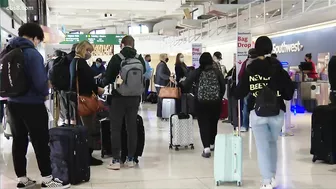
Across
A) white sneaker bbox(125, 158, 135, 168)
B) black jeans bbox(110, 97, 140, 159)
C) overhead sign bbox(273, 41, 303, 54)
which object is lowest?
white sneaker bbox(125, 158, 135, 168)

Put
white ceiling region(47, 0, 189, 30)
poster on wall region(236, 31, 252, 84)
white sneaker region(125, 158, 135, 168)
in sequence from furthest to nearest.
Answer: white ceiling region(47, 0, 189, 30)
poster on wall region(236, 31, 252, 84)
white sneaker region(125, 158, 135, 168)

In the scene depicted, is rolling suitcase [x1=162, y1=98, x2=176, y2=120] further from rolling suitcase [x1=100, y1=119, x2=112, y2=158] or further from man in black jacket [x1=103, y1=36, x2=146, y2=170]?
man in black jacket [x1=103, y1=36, x2=146, y2=170]

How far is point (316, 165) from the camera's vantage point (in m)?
5.37

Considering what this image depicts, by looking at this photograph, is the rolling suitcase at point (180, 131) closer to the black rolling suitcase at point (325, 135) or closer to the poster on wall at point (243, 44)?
the poster on wall at point (243, 44)

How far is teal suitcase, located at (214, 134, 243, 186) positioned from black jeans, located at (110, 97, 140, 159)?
1.16m

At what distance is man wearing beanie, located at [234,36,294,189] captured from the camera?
399 centimetres

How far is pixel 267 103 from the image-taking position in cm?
395

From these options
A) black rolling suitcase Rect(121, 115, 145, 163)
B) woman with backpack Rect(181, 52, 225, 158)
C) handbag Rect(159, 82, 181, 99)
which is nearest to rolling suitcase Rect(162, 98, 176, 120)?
handbag Rect(159, 82, 181, 99)

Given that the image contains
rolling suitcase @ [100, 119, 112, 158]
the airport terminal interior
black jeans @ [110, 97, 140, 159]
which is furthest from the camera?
rolling suitcase @ [100, 119, 112, 158]

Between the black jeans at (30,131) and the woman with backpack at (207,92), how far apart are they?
7.65ft

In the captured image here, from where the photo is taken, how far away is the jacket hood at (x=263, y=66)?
3986mm

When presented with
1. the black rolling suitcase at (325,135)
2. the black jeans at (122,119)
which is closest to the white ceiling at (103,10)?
the black rolling suitcase at (325,135)

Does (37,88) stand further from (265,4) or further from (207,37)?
(207,37)

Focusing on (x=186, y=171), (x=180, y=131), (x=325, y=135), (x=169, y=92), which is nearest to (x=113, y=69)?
(x=186, y=171)
